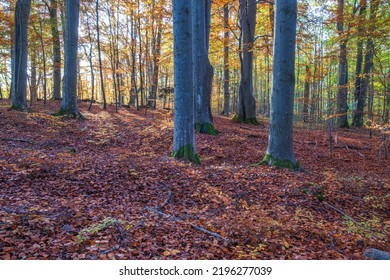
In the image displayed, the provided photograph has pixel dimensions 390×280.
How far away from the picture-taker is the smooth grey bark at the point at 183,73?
6156 millimetres

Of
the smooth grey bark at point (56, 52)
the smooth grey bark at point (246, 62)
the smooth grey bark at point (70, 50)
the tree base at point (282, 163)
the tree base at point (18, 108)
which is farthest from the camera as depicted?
the smooth grey bark at point (56, 52)

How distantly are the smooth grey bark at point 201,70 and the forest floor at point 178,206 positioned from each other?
2.56 metres

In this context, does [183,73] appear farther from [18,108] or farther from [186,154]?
[18,108]

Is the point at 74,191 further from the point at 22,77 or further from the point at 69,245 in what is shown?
the point at 22,77

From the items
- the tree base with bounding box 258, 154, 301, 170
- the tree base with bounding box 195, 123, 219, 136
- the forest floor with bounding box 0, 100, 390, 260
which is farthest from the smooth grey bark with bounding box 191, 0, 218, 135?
the tree base with bounding box 258, 154, 301, 170

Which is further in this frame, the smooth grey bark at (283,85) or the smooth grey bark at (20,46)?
the smooth grey bark at (20,46)

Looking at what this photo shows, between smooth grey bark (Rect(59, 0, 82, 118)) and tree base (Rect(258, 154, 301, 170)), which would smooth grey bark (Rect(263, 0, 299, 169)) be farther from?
smooth grey bark (Rect(59, 0, 82, 118))

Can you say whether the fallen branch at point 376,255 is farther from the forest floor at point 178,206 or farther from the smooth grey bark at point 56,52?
the smooth grey bark at point 56,52

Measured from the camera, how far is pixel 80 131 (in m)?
10.0

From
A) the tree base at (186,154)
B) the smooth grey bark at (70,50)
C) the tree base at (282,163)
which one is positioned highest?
the smooth grey bark at (70,50)

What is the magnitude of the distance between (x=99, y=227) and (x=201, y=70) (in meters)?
8.18

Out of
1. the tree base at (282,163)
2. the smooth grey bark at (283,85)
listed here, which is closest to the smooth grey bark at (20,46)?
the smooth grey bark at (283,85)

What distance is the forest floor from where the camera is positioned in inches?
123
